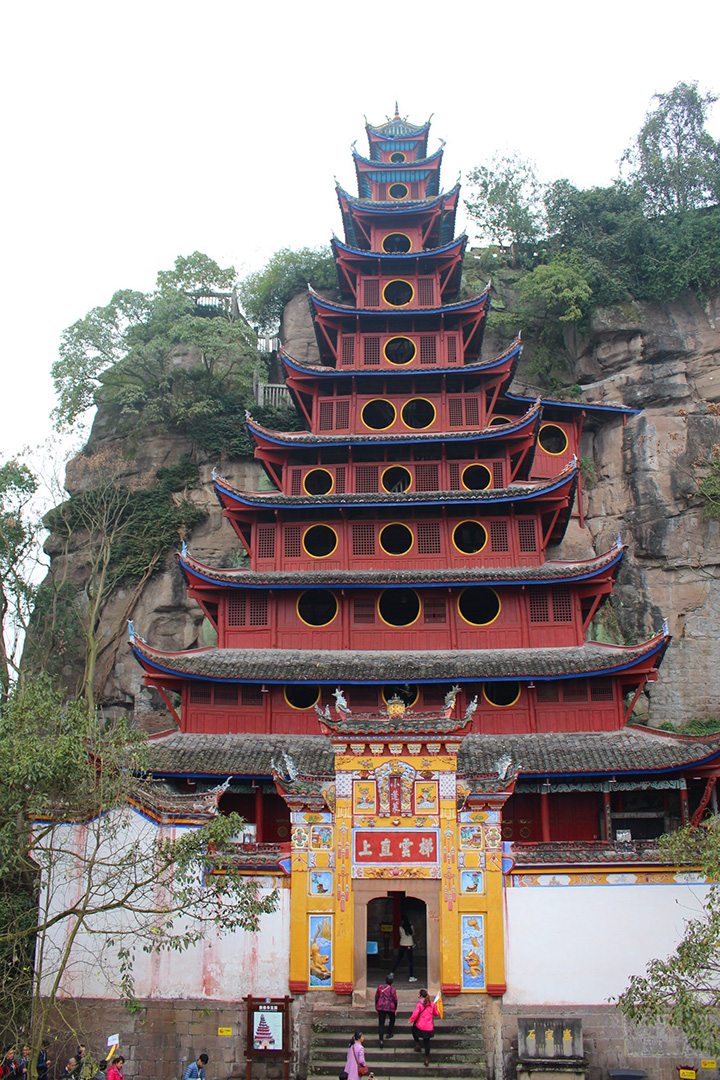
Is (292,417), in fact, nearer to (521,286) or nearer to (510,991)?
(521,286)

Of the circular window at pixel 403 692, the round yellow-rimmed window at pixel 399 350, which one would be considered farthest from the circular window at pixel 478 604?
the round yellow-rimmed window at pixel 399 350

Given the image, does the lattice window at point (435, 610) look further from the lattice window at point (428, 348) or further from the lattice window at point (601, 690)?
the lattice window at point (428, 348)

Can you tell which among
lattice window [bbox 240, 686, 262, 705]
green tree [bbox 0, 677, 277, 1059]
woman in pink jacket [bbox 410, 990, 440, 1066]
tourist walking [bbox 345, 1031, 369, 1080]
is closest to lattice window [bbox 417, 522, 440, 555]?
lattice window [bbox 240, 686, 262, 705]

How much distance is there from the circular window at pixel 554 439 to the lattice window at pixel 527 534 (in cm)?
1044

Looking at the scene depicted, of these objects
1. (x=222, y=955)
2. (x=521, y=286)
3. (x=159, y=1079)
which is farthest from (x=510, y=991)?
Answer: (x=521, y=286)

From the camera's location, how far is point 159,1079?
1498cm

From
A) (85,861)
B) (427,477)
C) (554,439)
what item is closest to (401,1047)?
(85,861)

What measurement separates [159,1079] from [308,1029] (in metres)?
2.68

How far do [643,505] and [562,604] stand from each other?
40.7 ft

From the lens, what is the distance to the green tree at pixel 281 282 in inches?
1724

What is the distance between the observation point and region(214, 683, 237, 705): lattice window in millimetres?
23922

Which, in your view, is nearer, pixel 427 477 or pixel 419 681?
pixel 419 681

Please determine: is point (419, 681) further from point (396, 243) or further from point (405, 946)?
point (396, 243)

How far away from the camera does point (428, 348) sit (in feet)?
96.9
